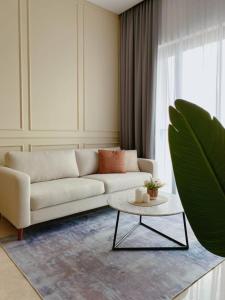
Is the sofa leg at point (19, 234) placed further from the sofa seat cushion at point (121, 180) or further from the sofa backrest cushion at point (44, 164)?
the sofa seat cushion at point (121, 180)

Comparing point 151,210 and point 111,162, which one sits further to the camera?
point 111,162

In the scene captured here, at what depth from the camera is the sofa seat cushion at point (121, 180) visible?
8.93ft

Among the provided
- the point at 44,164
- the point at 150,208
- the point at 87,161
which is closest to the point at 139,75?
the point at 87,161

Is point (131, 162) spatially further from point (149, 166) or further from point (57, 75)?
point (57, 75)

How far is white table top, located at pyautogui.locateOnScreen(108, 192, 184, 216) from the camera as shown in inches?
70.9

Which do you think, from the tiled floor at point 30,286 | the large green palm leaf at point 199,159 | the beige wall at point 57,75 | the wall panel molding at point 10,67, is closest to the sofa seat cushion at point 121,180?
the beige wall at point 57,75

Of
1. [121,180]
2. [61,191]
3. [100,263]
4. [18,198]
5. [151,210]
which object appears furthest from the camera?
[121,180]

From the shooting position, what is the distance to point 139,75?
12.0 feet

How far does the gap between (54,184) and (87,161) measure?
2.54 feet

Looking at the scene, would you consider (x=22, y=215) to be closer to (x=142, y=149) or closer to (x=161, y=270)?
(x=161, y=270)

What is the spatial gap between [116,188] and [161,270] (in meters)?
1.24

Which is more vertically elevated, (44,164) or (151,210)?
(44,164)

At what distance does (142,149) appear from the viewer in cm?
369

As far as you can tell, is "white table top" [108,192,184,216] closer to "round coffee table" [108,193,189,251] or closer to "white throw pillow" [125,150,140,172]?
"round coffee table" [108,193,189,251]
